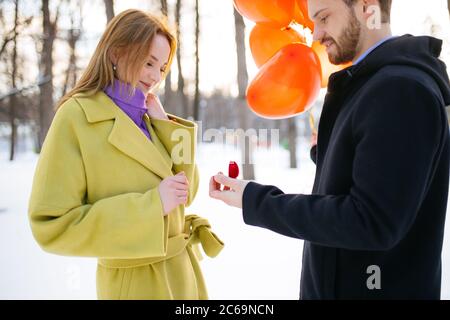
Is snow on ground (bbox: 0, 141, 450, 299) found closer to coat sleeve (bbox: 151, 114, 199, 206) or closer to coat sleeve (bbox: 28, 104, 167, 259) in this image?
coat sleeve (bbox: 28, 104, 167, 259)

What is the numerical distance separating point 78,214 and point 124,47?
0.64 m

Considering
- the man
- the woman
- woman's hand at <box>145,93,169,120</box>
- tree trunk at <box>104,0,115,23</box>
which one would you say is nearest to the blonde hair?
the woman

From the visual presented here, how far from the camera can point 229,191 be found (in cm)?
131

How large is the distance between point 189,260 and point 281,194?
0.63m

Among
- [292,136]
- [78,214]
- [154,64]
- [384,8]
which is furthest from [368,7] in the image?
[292,136]

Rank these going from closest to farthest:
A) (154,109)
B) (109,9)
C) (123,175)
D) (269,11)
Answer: (123,175) < (154,109) < (269,11) < (109,9)

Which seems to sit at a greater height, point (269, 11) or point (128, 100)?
point (269, 11)

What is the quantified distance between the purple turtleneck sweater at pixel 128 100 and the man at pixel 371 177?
44 cm

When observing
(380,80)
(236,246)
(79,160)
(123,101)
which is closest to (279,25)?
(123,101)

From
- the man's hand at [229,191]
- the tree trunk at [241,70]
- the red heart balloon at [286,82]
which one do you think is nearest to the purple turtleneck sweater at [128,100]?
the man's hand at [229,191]

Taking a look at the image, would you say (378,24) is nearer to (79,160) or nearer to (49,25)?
(79,160)

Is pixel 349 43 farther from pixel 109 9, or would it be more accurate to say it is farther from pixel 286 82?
pixel 109 9

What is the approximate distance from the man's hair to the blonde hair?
72 centimetres

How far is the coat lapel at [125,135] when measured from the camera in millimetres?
1432
